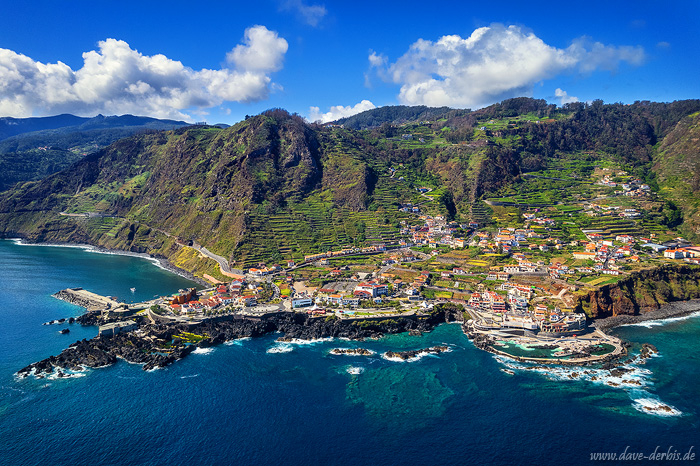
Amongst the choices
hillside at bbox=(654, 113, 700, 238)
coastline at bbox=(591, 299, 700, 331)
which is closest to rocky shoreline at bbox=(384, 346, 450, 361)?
coastline at bbox=(591, 299, 700, 331)

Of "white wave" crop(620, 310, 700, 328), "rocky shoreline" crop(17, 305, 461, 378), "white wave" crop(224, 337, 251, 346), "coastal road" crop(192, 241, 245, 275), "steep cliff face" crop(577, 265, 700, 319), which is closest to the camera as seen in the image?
"rocky shoreline" crop(17, 305, 461, 378)

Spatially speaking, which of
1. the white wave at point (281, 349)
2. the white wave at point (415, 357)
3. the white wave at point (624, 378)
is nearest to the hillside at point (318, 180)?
the white wave at point (281, 349)

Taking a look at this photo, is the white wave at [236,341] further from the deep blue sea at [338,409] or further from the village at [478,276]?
the village at [478,276]

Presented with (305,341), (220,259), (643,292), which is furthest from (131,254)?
(643,292)

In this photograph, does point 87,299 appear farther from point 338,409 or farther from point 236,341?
point 338,409

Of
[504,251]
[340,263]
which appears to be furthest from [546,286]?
[340,263]

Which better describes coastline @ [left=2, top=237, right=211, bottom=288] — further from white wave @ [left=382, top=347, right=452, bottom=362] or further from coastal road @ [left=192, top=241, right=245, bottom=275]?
white wave @ [left=382, top=347, right=452, bottom=362]
